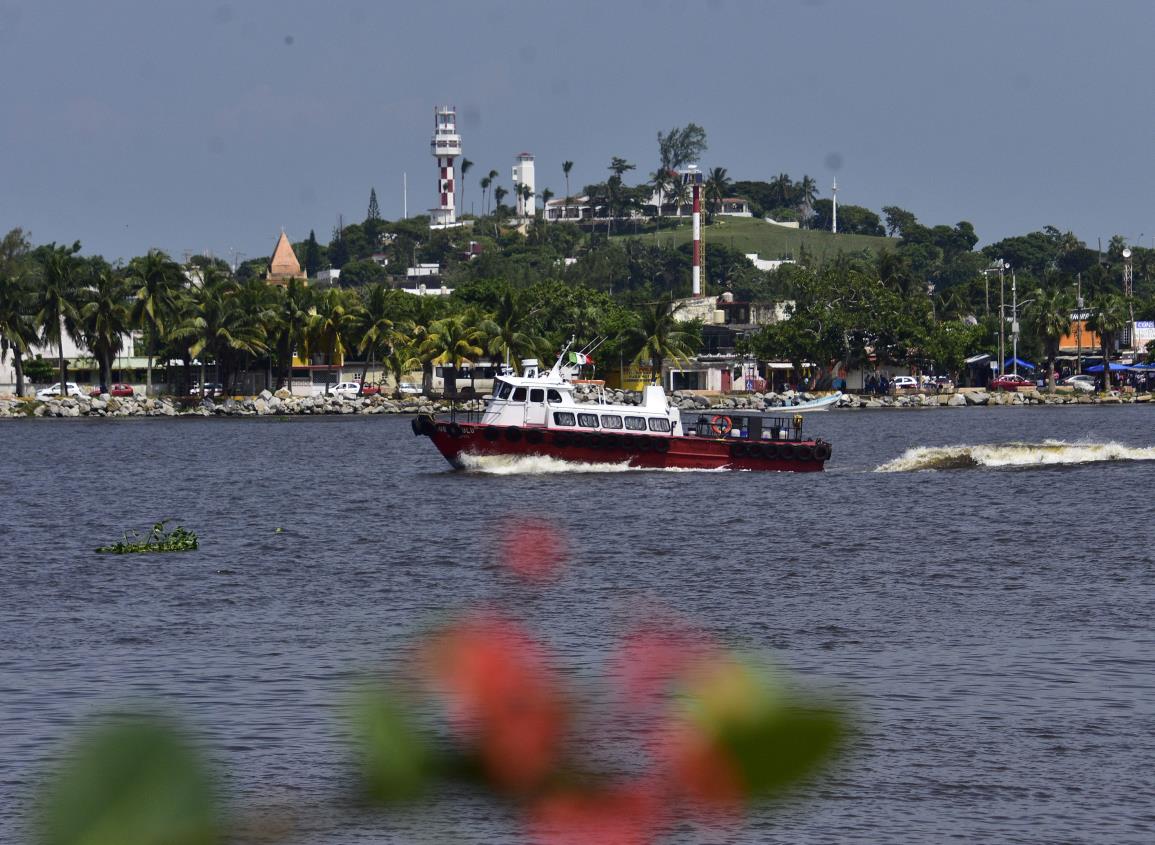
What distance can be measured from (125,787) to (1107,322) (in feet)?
514

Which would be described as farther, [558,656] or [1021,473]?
[1021,473]

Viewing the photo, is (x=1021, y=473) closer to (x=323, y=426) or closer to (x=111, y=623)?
(x=111, y=623)

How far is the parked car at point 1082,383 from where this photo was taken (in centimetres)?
15285

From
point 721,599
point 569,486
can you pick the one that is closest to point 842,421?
point 569,486

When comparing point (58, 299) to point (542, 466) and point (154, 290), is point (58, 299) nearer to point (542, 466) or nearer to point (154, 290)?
point (154, 290)

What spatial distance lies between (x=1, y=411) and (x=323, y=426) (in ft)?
104

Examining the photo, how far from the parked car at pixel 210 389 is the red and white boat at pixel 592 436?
86.5 meters

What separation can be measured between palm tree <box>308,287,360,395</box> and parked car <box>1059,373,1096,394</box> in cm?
7086

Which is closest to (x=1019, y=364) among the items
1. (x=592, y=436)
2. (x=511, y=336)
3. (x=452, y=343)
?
(x=511, y=336)

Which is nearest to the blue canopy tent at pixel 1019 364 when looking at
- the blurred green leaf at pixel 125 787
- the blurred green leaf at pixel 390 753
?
the blurred green leaf at pixel 390 753

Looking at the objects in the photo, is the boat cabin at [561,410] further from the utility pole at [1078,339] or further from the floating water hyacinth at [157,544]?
the utility pole at [1078,339]

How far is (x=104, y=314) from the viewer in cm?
12731

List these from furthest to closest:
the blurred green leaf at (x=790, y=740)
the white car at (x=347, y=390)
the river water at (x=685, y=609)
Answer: the white car at (x=347, y=390)
the river water at (x=685, y=609)
the blurred green leaf at (x=790, y=740)

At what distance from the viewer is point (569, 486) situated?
2174 inches
